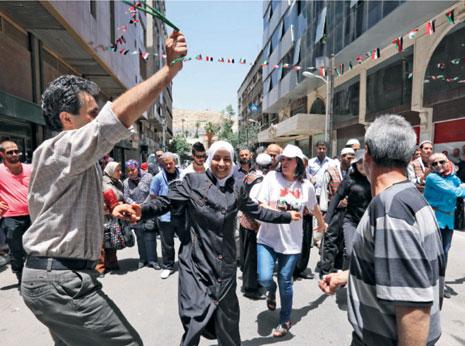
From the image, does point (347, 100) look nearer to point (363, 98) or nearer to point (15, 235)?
point (363, 98)

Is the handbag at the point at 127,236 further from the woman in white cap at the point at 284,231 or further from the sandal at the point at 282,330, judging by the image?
the sandal at the point at 282,330

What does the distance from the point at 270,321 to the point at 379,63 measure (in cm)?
1743

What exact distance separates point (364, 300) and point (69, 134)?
1485 mm

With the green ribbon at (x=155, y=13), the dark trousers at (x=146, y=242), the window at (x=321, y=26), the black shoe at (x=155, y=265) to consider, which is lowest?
the black shoe at (x=155, y=265)

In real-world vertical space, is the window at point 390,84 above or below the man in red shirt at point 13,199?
above

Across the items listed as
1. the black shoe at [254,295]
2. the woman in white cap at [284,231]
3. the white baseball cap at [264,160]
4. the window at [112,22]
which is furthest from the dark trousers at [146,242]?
the window at [112,22]

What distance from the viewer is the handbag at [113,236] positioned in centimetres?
494

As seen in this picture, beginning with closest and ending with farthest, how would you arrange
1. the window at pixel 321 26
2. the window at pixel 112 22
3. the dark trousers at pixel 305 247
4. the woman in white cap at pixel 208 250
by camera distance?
the woman in white cap at pixel 208 250 → the dark trousers at pixel 305 247 → the window at pixel 112 22 → the window at pixel 321 26

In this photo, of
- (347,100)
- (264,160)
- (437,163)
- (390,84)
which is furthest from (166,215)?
(347,100)

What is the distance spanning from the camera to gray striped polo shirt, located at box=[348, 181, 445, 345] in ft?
4.00

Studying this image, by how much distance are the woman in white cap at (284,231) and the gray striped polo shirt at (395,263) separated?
1.76 metres

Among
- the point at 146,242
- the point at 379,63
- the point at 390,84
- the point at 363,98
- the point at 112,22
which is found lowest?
the point at 146,242

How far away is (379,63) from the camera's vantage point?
680 inches

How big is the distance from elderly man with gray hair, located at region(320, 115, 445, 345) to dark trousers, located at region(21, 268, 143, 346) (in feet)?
3.89
